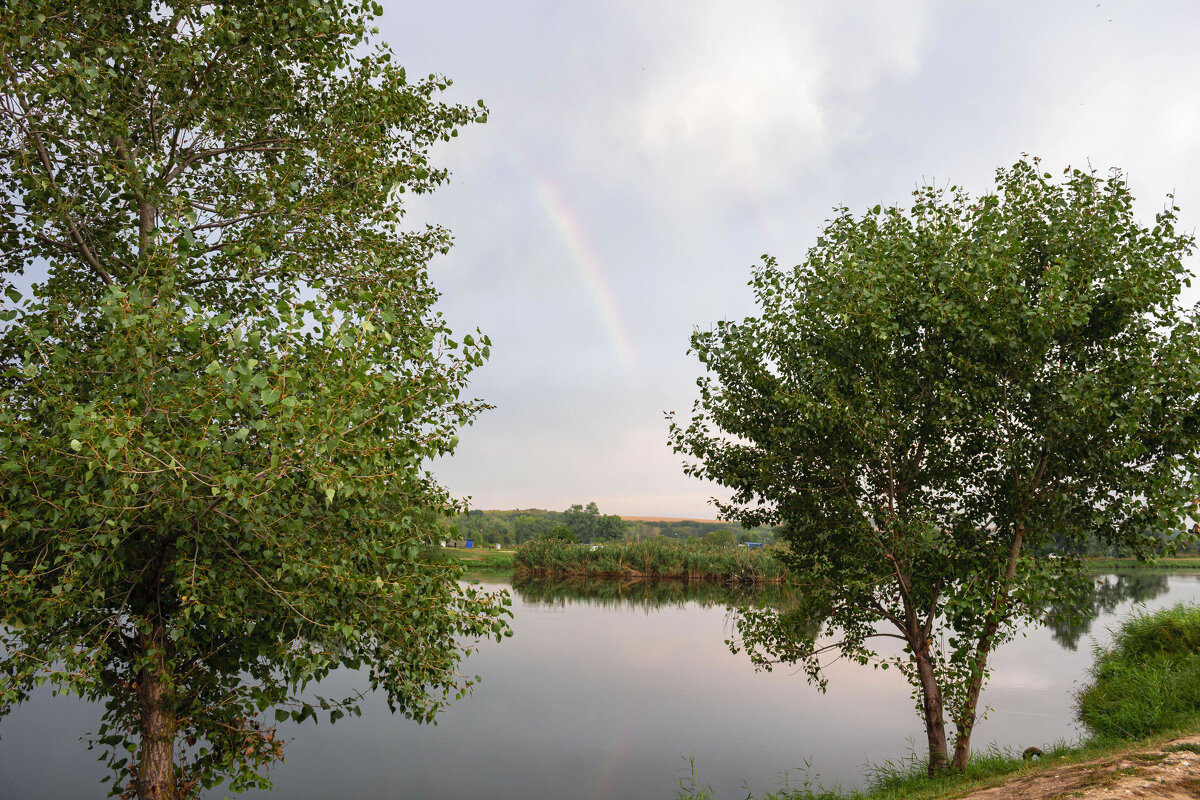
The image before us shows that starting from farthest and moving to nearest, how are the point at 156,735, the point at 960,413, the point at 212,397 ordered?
the point at 960,413 → the point at 156,735 → the point at 212,397

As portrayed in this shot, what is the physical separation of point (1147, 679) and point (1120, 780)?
9.75m

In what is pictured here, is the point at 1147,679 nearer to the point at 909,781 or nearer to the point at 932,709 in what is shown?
the point at 909,781

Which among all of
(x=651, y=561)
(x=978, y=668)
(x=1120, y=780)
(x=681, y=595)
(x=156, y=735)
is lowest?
(x=681, y=595)

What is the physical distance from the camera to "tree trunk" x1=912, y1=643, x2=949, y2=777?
11281 millimetres

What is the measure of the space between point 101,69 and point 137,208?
172 centimetres

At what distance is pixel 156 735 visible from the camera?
24.8 ft

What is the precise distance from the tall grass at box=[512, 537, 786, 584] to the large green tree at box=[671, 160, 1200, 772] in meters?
38.8

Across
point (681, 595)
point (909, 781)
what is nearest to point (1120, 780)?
point (909, 781)

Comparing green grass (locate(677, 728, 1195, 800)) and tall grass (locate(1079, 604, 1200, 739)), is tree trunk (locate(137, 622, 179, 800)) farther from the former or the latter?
tall grass (locate(1079, 604, 1200, 739))

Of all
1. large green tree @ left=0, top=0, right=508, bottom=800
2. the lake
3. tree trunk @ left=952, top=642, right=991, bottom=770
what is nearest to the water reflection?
tree trunk @ left=952, top=642, right=991, bottom=770

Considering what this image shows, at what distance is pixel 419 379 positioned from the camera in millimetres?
6742

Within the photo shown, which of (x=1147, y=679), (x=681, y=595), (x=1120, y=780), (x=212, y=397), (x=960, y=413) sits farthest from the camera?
(x=681, y=595)

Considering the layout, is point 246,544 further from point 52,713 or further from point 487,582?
point 487,582

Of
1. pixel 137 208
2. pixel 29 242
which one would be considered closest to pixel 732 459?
pixel 137 208
